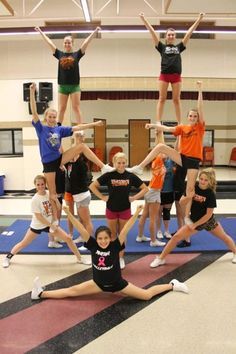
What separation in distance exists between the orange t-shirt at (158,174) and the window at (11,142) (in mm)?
6639

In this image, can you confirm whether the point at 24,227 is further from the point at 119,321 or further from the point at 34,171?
the point at 34,171

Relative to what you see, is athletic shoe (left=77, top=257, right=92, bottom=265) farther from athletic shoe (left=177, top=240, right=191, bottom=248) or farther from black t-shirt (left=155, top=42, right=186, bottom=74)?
black t-shirt (left=155, top=42, right=186, bottom=74)

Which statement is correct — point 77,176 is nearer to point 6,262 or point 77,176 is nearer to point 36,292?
point 6,262

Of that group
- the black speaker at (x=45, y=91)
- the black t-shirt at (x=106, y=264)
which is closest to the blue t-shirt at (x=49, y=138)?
the black t-shirt at (x=106, y=264)

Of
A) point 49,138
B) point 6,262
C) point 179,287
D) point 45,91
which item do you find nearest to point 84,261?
point 6,262

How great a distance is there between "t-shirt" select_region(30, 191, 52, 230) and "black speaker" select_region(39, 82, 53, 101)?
573cm

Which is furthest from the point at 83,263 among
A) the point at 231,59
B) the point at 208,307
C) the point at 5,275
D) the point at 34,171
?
the point at 231,59

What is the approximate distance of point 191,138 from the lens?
443 centimetres

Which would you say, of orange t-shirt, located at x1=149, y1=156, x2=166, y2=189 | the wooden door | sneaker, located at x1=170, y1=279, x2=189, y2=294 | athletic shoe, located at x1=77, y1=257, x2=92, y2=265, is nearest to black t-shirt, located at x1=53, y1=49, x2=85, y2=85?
orange t-shirt, located at x1=149, y1=156, x2=166, y2=189

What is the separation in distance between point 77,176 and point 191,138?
1651 mm

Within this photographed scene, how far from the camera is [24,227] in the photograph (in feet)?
20.0

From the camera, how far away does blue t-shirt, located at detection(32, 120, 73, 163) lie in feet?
14.1

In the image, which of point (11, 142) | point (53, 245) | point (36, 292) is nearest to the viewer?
point (36, 292)

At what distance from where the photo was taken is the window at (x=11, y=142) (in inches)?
416
